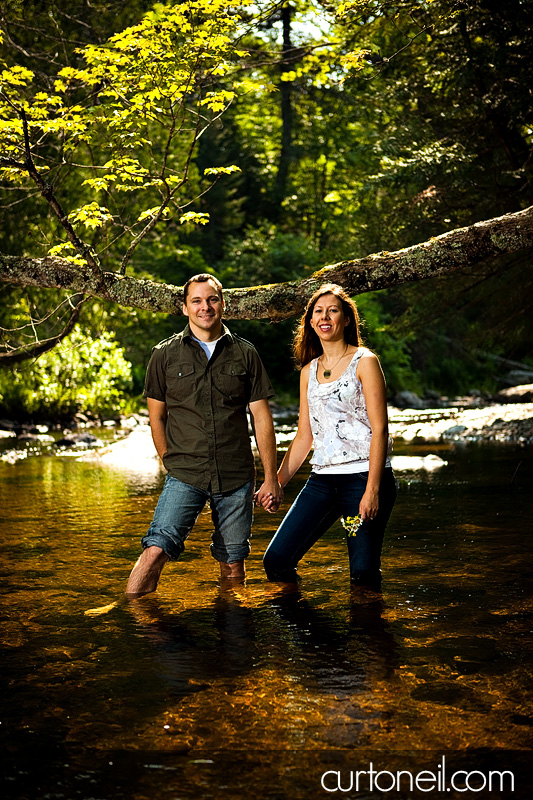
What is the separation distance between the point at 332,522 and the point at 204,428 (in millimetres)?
1071

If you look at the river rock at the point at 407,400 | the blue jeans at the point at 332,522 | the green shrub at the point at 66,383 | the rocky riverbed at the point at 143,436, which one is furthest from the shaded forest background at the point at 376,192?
the blue jeans at the point at 332,522

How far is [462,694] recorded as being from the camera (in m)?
4.34

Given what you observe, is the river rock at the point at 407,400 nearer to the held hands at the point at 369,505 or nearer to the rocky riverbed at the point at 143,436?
the rocky riverbed at the point at 143,436

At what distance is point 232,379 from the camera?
620cm

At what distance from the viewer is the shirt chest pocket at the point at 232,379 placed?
20.3 ft

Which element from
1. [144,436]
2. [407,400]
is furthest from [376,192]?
[407,400]

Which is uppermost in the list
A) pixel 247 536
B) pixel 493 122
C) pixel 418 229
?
pixel 493 122

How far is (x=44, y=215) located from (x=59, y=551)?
16.0 metres

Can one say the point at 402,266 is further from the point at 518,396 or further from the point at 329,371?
the point at 518,396

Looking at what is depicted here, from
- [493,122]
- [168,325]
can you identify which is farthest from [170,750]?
[168,325]

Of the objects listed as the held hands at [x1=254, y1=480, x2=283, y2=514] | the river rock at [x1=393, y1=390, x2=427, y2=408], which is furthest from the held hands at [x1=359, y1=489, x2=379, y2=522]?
the river rock at [x1=393, y1=390, x2=427, y2=408]

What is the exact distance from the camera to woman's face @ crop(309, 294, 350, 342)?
609 centimetres

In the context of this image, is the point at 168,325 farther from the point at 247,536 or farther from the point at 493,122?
the point at 247,536

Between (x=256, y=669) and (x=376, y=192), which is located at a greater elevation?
(x=376, y=192)
